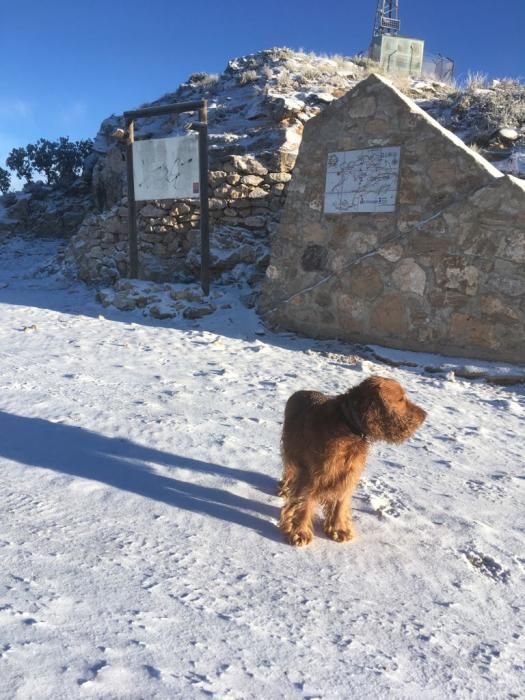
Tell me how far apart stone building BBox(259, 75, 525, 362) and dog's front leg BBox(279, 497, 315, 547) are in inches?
146

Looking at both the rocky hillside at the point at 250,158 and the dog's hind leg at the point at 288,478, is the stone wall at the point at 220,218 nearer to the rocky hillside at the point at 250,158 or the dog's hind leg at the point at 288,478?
the rocky hillside at the point at 250,158

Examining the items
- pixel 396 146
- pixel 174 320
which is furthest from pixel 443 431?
pixel 174 320

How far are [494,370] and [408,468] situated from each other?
2355 mm

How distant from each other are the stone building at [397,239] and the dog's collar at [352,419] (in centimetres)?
369

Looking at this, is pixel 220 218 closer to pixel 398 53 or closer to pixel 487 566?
pixel 487 566

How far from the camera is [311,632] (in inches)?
75.7

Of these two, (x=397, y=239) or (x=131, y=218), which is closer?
(x=397, y=239)

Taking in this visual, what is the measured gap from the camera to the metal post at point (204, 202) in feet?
26.3

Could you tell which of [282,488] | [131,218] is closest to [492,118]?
[131,218]

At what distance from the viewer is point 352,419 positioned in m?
2.33

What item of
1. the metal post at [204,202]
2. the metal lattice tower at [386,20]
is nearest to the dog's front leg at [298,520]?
the metal post at [204,202]

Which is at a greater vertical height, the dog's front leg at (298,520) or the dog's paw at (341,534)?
the dog's front leg at (298,520)

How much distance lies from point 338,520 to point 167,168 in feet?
23.7

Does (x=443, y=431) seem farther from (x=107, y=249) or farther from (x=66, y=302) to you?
(x=107, y=249)
